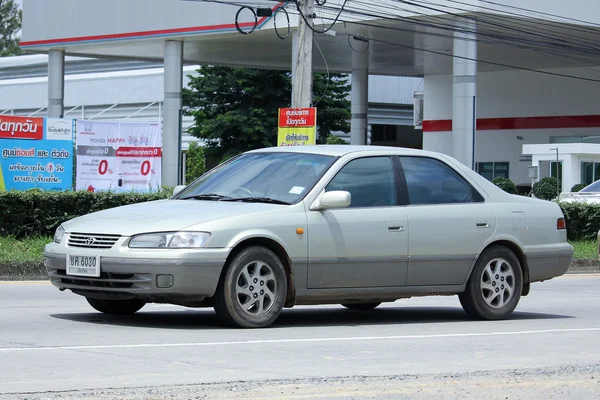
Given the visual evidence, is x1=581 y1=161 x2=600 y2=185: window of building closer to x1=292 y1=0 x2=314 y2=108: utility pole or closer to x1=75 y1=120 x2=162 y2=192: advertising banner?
x1=75 y1=120 x2=162 y2=192: advertising banner

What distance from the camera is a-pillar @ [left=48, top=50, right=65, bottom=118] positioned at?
43031 millimetres

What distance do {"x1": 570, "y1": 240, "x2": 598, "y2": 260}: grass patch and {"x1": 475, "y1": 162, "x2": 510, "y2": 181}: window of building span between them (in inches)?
1075

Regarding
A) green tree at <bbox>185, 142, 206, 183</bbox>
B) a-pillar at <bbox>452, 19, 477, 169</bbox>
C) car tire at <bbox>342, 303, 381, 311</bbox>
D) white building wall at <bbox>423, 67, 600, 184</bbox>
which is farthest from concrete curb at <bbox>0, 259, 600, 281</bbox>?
green tree at <bbox>185, 142, 206, 183</bbox>

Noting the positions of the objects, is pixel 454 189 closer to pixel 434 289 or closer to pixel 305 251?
pixel 434 289

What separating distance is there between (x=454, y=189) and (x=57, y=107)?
33807mm

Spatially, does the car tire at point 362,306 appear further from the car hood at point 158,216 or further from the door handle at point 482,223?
the car hood at point 158,216

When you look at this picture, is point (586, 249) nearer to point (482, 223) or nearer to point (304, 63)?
point (304, 63)

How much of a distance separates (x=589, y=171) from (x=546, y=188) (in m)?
3.44

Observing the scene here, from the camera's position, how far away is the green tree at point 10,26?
336 feet

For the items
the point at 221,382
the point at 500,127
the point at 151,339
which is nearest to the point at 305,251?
the point at 151,339

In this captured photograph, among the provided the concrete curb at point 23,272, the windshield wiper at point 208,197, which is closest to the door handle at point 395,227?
the windshield wiper at point 208,197

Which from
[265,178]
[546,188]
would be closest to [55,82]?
[546,188]

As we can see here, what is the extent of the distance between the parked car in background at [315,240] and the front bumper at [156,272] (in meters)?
0.01

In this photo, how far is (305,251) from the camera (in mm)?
9930
